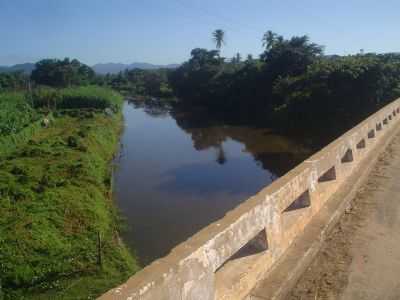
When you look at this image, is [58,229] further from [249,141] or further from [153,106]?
[153,106]

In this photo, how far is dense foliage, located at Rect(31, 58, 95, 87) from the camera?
74375mm

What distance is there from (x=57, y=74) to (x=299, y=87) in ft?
186

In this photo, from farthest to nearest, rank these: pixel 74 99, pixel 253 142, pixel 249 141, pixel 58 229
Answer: pixel 74 99, pixel 249 141, pixel 253 142, pixel 58 229

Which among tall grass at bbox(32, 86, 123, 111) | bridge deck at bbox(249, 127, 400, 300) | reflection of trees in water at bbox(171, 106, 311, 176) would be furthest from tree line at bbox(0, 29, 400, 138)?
bridge deck at bbox(249, 127, 400, 300)

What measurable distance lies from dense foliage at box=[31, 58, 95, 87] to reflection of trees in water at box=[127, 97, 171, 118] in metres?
11.3

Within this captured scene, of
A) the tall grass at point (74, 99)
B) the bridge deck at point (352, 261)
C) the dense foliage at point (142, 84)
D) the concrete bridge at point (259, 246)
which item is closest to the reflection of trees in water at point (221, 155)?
the concrete bridge at point (259, 246)

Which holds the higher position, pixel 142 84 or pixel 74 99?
pixel 142 84

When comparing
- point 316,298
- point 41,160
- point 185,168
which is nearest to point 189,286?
point 316,298

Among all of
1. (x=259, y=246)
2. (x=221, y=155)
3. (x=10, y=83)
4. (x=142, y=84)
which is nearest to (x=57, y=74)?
(x=10, y=83)

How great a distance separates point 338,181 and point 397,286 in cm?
239

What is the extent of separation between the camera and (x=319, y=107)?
27.8 meters

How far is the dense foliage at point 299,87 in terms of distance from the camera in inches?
966

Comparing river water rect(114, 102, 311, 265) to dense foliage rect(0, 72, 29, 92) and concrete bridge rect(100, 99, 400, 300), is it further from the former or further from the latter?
dense foliage rect(0, 72, 29, 92)

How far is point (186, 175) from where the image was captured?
2069 cm
